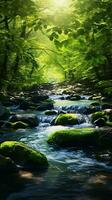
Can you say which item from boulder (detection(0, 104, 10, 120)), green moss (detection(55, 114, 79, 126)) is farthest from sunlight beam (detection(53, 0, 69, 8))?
boulder (detection(0, 104, 10, 120))

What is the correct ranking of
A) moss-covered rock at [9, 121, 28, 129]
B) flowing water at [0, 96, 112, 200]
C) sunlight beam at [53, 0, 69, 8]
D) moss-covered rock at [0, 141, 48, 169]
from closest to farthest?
sunlight beam at [53, 0, 69, 8], flowing water at [0, 96, 112, 200], moss-covered rock at [0, 141, 48, 169], moss-covered rock at [9, 121, 28, 129]

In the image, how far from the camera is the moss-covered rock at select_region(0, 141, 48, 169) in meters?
9.92

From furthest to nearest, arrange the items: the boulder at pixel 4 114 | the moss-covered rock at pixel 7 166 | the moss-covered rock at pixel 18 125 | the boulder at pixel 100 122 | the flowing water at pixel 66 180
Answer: the boulder at pixel 4 114
the moss-covered rock at pixel 18 125
the boulder at pixel 100 122
the moss-covered rock at pixel 7 166
the flowing water at pixel 66 180

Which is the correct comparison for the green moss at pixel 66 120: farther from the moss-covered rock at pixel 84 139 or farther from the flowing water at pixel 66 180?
the flowing water at pixel 66 180

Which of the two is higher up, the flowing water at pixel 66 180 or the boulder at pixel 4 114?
the flowing water at pixel 66 180

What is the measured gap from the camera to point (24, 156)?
10047 mm

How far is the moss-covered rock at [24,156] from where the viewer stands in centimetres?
992

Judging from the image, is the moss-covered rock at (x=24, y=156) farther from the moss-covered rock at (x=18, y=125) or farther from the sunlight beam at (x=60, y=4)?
the moss-covered rock at (x=18, y=125)

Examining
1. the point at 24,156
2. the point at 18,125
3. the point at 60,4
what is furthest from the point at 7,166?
the point at 18,125

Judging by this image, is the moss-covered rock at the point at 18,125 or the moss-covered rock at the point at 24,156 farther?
the moss-covered rock at the point at 18,125

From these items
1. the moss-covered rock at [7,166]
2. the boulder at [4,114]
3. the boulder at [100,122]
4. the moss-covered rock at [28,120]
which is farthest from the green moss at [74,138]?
the boulder at [4,114]

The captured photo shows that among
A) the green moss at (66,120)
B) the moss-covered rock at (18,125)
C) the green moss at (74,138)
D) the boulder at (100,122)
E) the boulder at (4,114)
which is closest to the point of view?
the green moss at (74,138)

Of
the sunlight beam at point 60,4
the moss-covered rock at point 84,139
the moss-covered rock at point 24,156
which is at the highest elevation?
the sunlight beam at point 60,4

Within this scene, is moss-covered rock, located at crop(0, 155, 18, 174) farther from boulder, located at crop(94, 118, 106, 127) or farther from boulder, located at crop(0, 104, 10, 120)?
boulder, located at crop(0, 104, 10, 120)
